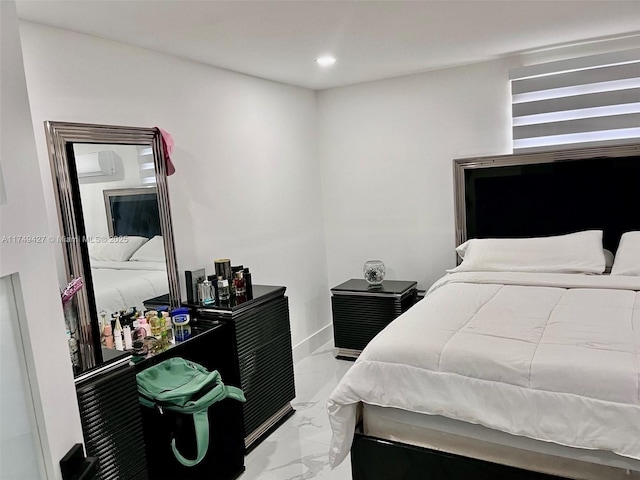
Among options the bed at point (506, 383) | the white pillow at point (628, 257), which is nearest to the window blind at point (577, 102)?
the white pillow at point (628, 257)

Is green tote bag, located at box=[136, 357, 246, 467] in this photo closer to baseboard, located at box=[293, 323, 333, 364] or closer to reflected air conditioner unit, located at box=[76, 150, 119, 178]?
reflected air conditioner unit, located at box=[76, 150, 119, 178]

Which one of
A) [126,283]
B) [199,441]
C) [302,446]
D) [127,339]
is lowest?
[302,446]

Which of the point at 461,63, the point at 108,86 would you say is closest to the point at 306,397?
the point at 108,86

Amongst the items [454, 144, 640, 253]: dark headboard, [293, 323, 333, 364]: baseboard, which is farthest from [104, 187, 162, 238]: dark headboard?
[454, 144, 640, 253]: dark headboard

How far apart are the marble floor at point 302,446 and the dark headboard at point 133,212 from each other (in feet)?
4.54

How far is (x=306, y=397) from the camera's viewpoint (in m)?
3.27

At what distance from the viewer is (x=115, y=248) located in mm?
2398

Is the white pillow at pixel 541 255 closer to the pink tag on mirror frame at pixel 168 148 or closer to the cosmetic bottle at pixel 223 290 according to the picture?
the cosmetic bottle at pixel 223 290

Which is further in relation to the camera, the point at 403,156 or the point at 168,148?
the point at 403,156

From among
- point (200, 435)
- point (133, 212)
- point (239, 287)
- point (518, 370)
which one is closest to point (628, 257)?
point (518, 370)

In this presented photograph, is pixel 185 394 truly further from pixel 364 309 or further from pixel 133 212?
pixel 364 309

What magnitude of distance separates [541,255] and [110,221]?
2.70 meters

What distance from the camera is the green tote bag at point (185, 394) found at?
2090 mm

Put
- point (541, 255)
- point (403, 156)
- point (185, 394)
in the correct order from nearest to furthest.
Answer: point (185, 394) → point (541, 255) → point (403, 156)
